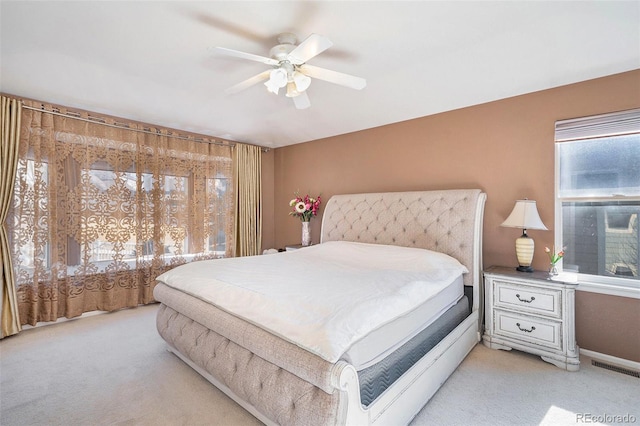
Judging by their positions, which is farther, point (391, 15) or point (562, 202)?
point (562, 202)

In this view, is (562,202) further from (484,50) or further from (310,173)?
(310,173)

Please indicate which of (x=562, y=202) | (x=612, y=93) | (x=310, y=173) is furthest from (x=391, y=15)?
(x=310, y=173)

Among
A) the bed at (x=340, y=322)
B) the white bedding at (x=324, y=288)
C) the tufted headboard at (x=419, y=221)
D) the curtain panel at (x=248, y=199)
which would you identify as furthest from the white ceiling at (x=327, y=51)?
the white bedding at (x=324, y=288)

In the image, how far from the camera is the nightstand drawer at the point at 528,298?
237 cm

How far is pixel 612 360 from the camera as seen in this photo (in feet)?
7.95

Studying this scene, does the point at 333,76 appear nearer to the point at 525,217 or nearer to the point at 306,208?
the point at 525,217

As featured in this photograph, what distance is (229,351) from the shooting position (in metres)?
1.83

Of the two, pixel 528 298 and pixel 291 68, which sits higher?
pixel 291 68

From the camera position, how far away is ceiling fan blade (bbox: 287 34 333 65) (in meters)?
1.71

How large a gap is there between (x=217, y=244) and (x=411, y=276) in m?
3.29

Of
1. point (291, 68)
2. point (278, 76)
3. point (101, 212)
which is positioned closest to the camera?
point (278, 76)

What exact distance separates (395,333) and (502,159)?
7.55 feet

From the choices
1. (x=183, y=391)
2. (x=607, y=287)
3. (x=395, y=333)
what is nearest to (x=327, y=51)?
(x=395, y=333)

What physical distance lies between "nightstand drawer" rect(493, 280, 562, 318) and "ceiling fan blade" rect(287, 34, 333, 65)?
8.04 feet
